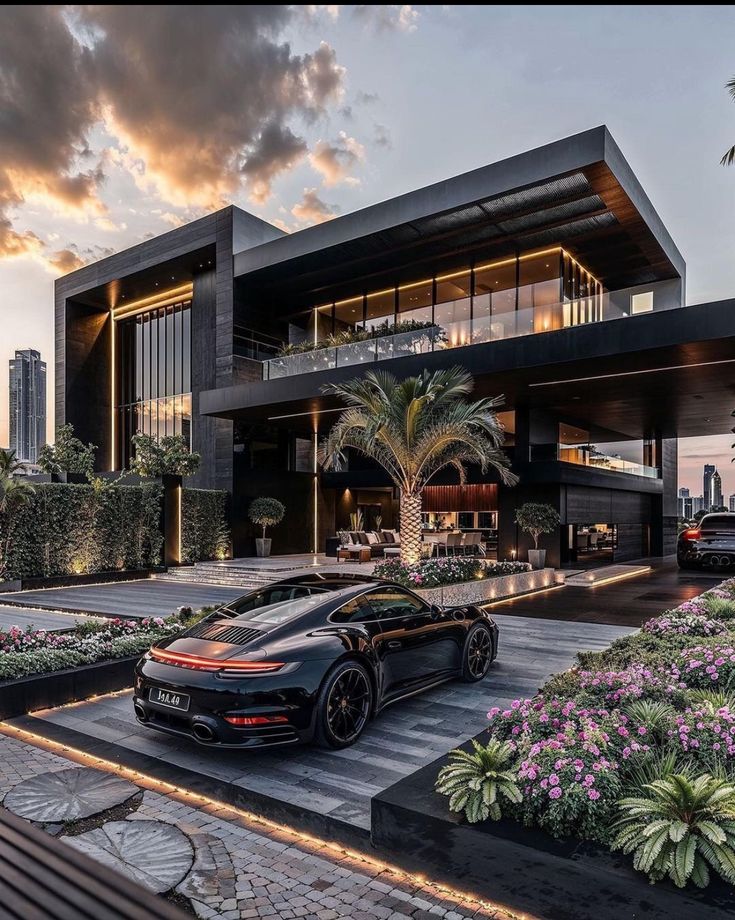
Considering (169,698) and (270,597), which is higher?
(270,597)

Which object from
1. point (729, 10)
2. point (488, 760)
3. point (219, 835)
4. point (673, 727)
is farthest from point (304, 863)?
point (729, 10)

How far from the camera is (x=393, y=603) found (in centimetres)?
572

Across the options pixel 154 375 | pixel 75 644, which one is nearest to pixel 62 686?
pixel 75 644

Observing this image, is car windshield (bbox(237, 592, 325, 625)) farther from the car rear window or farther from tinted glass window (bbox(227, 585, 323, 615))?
the car rear window

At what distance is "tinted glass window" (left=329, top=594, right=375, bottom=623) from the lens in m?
5.05

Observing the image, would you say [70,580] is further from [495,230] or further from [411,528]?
[495,230]

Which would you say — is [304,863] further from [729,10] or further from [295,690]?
[729,10]

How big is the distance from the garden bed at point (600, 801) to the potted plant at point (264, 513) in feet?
60.8

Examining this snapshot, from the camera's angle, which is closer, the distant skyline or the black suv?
the distant skyline

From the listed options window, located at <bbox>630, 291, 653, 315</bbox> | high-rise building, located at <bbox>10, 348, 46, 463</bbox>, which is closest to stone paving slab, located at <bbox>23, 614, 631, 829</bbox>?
window, located at <bbox>630, 291, 653, 315</bbox>

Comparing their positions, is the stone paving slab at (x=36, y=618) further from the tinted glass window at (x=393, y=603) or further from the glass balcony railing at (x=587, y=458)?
the glass balcony railing at (x=587, y=458)

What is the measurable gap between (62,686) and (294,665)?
2971 mm

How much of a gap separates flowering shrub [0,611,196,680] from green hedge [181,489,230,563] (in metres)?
12.6

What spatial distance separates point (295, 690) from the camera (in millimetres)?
4301
